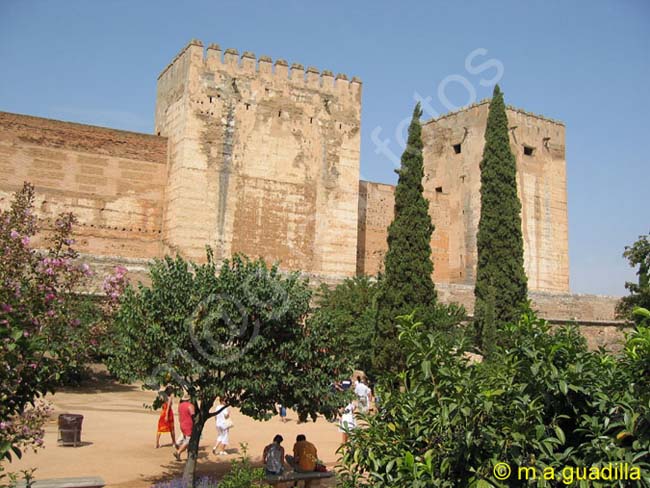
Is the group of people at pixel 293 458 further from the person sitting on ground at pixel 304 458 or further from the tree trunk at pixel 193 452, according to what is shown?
the tree trunk at pixel 193 452

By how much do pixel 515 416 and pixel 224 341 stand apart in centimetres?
391

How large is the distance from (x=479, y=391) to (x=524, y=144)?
2399 cm

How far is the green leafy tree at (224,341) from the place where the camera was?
7.96m

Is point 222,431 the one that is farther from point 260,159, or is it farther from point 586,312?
point 586,312

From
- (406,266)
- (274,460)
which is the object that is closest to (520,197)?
(406,266)

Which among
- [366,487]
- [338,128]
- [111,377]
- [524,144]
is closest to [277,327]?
[366,487]

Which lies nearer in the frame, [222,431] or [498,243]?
[222,431]

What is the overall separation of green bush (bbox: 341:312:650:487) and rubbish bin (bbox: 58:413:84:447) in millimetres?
6366

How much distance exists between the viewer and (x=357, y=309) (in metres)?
18.7

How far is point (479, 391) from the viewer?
5.33 meters

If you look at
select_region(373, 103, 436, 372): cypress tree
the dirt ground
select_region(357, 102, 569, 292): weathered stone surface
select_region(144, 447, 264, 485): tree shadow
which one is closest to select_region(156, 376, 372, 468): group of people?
select_region(144, 447, 264, 485): tree shadow

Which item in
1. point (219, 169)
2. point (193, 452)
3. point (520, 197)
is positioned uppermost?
point (520, 197)

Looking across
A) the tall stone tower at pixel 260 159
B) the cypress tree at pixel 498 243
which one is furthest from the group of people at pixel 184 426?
the tall stone tower at pixel 260 159

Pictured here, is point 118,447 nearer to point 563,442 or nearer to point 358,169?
point 563,442
